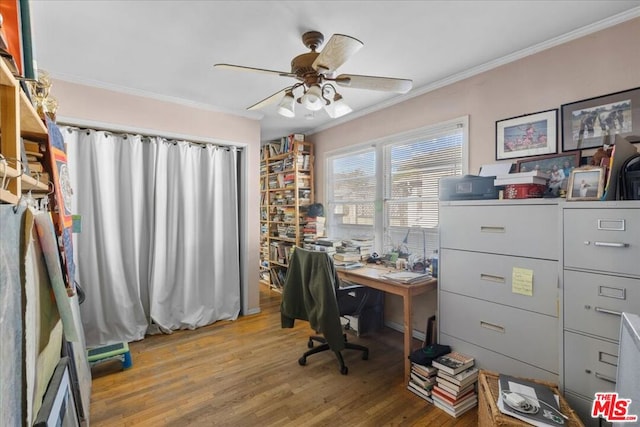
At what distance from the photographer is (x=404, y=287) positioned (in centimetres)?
224

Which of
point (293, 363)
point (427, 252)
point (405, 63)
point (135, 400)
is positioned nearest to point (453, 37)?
point (405, 63)

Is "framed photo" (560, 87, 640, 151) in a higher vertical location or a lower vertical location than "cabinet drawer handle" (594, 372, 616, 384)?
higher

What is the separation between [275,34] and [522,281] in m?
2.18

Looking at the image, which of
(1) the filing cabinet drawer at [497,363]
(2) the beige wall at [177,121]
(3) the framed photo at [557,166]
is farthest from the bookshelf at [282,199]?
(3) the framed photo at [557,166]

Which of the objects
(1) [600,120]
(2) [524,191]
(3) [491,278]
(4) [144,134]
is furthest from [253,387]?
(1) [600,120]

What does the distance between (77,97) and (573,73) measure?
3844mm

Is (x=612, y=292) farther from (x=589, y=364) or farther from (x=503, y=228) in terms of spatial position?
(x=503, y=228)

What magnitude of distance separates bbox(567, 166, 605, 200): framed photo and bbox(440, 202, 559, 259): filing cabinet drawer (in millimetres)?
117

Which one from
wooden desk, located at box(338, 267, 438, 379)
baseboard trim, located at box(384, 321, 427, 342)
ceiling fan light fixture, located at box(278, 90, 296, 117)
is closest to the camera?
ceiling fan light fixture, located at box(278, 90, 296, 117)

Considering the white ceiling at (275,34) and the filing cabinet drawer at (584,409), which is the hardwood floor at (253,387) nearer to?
the filing cabinet drawer at (584,409)

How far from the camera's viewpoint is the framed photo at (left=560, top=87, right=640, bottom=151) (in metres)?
1.78

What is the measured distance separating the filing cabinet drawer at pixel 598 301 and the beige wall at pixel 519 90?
1.19 m

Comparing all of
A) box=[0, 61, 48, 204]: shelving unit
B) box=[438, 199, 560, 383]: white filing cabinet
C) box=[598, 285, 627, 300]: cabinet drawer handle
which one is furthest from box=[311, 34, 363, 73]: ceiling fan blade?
box=[598, 285, 627, 300]: cabinet drawer handle

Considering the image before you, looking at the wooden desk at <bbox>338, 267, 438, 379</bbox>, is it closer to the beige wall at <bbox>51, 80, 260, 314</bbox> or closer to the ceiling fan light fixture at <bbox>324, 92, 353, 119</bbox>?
the ceiling fan light fixture at <bbox>324, 92, 353, 119</bbox>
